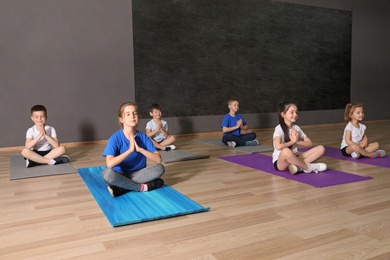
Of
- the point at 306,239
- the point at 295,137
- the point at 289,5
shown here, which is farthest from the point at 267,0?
the point at 306,239

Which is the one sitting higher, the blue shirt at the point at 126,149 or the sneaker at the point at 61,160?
the blue shirt at the point at 126,149

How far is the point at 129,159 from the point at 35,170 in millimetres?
1331

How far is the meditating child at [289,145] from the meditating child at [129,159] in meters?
1.14

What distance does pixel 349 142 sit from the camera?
3.97 metres

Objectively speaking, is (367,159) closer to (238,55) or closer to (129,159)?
(129,159)

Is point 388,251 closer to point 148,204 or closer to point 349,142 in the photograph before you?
point 148,204

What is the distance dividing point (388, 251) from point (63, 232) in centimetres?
165

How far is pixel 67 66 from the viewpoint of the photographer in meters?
5.35

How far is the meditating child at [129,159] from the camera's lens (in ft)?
8.60

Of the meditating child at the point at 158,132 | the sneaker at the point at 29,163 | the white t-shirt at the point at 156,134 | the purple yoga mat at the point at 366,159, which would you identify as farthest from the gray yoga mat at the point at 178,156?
the purple yoga mat at the point at 366,159

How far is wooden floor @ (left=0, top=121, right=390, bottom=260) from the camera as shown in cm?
170

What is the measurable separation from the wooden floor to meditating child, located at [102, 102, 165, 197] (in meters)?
0.23

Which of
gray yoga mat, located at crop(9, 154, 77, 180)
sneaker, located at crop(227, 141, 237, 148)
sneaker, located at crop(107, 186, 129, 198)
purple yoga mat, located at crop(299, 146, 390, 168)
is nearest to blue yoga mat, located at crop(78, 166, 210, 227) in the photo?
sneaker, located at crop(107, 186, 129, 198)

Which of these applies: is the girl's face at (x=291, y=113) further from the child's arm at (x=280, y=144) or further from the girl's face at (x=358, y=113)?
the girl's face at (x=358, y=113)
